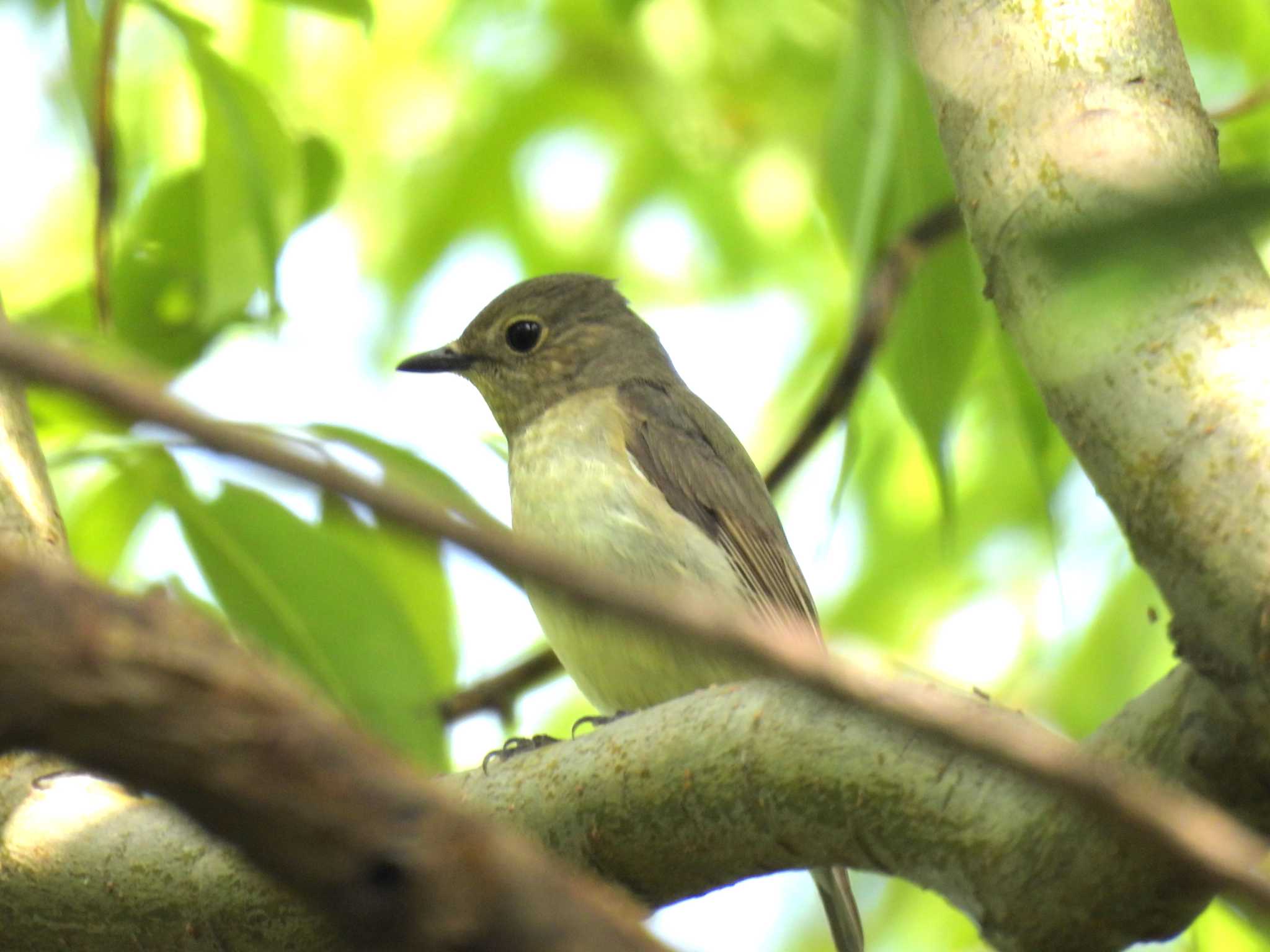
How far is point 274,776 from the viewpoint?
1.44 m

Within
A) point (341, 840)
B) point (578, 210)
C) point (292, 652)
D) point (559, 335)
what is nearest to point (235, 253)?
point (292, 652)

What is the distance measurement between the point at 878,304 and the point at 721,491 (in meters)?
1.09

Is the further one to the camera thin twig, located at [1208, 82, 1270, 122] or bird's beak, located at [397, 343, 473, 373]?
bird's beak, located at [397, 343, 473, 373]

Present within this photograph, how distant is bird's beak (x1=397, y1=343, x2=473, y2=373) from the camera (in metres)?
6.42

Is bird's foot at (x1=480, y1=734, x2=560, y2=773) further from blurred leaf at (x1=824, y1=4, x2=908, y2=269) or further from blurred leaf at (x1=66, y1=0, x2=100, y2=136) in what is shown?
blurred leaf at (x1=66, y1=0, x2=100, y2=136)

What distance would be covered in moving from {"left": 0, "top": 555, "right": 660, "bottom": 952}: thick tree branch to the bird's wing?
365 centimetres

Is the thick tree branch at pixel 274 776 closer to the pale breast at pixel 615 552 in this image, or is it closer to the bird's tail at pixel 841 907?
the pale breast at pixel 615 552

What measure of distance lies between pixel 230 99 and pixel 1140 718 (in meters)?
3.49

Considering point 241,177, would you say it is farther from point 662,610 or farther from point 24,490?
point 662,610

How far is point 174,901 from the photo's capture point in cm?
319

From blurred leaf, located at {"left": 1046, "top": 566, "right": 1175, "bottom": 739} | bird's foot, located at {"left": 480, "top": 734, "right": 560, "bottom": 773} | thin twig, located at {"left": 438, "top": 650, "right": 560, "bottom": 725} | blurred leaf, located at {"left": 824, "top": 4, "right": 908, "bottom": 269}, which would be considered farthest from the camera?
thin twig, located at {"left": 438, "top": 650, "right": 560, "bottom": 725}

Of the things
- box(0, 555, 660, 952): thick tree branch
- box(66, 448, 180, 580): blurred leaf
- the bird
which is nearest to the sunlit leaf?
box(66, 448, 180, 580): blurred leaf

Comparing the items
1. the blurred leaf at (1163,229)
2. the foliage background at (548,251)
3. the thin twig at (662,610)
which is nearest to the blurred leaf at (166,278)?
the foliage background at (548,251)

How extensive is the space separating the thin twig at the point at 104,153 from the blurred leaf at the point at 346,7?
1.79 feet
